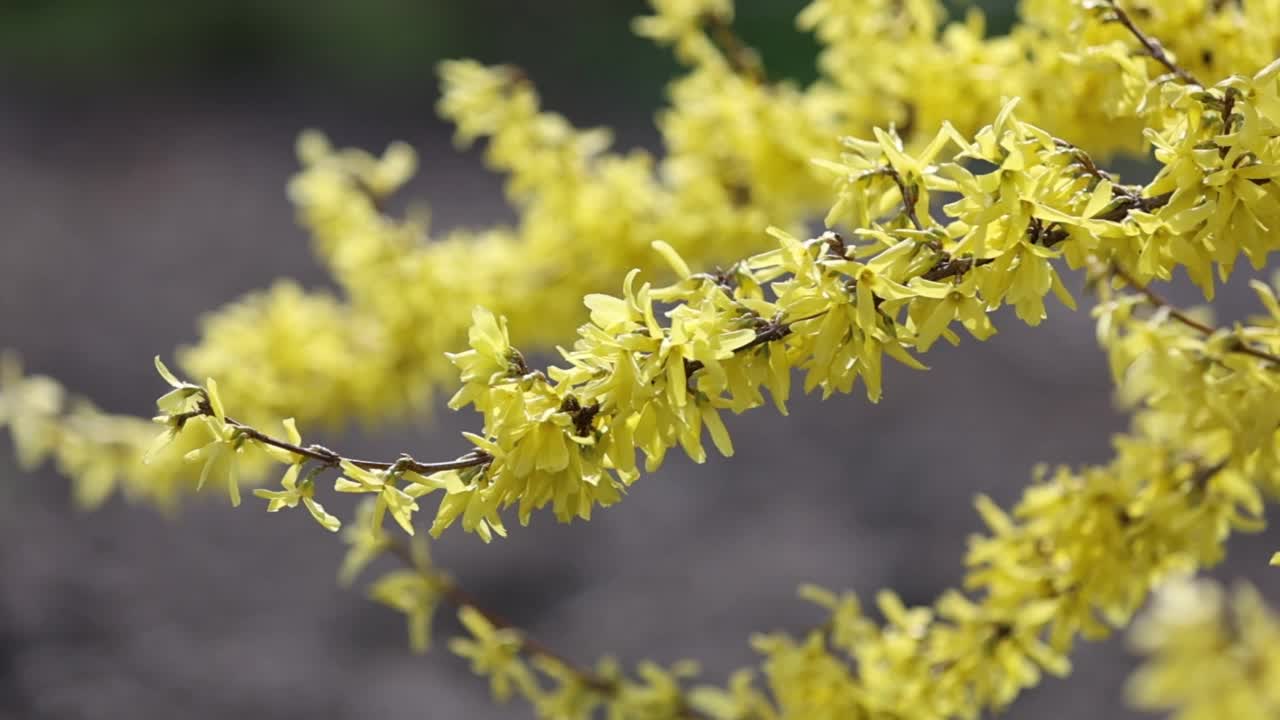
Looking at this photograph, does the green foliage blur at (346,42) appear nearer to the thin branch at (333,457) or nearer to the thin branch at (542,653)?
the thin branch at (542,653)

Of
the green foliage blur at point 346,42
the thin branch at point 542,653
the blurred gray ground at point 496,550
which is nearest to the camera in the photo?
the thin branch at point 542,653

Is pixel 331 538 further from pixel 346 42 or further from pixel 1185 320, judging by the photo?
pixel 346 42

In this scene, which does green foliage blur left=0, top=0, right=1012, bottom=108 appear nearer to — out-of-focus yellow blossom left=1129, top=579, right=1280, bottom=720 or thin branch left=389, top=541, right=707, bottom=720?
thin branch left=389, top=541, right=707, bottom=720

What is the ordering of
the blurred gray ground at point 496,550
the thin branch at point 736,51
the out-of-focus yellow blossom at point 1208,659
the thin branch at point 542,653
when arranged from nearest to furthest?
the out-of-focus yellow blossom at point 1208,659 < the thin branch at point 542,653 < the thin branch at point 736,51 < the blurred gray ground at point 496,550

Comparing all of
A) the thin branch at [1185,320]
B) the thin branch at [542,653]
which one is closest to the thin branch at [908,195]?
the thin branch at [1185,320]

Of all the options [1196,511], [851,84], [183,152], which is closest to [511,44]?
[183,152]

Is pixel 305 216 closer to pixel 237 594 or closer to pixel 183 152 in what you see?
pixel 237 594
